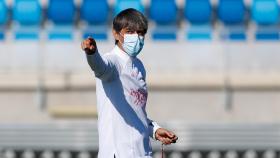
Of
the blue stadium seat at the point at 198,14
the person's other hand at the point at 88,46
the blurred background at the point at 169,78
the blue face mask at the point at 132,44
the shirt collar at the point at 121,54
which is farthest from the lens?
the blue stadium seat at the point at 198,14

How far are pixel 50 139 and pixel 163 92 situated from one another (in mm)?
3883

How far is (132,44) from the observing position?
201 inches

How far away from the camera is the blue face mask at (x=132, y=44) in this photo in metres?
5.11

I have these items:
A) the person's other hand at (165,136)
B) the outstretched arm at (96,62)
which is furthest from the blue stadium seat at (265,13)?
the outstretched arm at (96,62)

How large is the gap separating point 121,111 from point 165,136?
9.9 inches

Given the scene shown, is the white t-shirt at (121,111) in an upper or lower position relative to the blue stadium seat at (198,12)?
lower

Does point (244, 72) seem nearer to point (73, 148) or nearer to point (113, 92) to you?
point (73, 148)

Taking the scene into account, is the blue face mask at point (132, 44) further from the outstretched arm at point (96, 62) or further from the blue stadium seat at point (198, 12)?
the blue stadium seat at point (198, 12)

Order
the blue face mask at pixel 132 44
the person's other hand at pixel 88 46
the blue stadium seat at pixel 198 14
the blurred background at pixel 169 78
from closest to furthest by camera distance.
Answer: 1. the person's other hand at pixel 88 46
2. the blue face mask at pixel 132 44
3. the blurred background at pixel 169 78
4. the blue stadium seat at pixel 198 14

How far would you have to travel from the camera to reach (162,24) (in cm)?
1504

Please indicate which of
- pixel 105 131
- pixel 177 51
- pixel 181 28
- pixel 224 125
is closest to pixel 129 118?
pixel 105 131

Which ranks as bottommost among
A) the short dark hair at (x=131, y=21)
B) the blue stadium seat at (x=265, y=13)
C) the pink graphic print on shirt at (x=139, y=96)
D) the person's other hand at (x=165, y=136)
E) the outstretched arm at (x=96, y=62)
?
the person's other hand at (x=165, y=136)

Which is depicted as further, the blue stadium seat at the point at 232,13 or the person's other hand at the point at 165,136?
the blue stadium seat at the point at 232,13

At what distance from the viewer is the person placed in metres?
5.16
